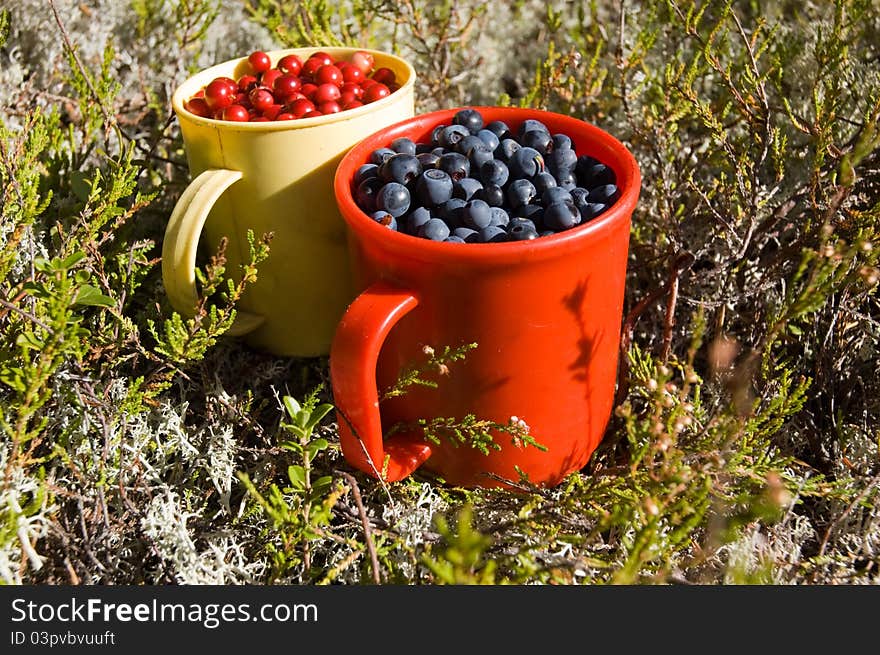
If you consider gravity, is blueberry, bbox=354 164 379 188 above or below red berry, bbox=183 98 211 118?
below

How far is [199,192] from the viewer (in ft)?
3.61

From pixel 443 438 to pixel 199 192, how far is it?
1.52ft

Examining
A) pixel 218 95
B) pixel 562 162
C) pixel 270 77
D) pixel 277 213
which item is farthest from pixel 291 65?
pixel 562 162

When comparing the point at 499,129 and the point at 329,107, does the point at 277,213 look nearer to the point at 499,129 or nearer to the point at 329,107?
the point at 329,107

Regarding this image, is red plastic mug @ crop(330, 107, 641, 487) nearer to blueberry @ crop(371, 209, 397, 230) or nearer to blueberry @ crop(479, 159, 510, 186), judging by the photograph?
blueberry @ crop(371, 209, 397, 230)

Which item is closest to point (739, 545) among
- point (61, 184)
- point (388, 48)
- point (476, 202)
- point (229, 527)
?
point (476, 202)

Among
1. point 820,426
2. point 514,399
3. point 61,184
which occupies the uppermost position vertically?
point 61,184

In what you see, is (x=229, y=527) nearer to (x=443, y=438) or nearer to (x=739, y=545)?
(x=443, y=438)

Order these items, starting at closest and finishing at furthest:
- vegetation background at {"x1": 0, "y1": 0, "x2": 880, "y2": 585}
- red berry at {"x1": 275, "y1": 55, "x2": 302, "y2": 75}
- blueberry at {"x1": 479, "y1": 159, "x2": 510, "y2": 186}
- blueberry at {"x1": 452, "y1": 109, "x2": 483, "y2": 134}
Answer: vegetation background at {"x1": 0, "y1": 0, "x2": 880, "y2": 585}, blueberry at {"x1": 479, "y1": 159, "x2": 510, "y2": 186}, blueberry at {"x1": 452, "y1": 109, "x2": 483, "y2": 134}, red berry at {"x1": 275, "y1": 55, "x2": 302, "y2": 75}

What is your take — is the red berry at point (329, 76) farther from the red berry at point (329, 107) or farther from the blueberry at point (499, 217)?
the blueberry at point (499, 217)

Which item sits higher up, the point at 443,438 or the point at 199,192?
the point at 199,192

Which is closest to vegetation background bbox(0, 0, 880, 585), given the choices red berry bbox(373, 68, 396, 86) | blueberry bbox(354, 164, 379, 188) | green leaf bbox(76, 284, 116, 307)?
green leaf bbox(76, 284, 116, 307)

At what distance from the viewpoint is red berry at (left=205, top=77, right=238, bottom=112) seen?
117 centimetres

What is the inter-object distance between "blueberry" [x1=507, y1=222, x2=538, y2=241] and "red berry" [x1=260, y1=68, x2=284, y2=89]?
18.8 inches
